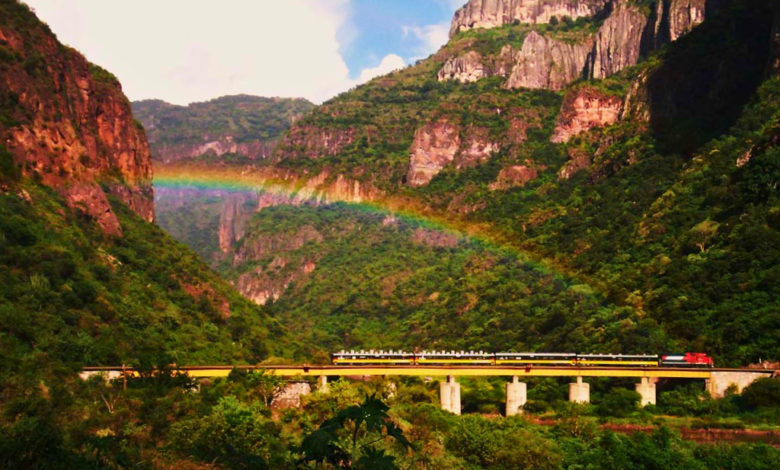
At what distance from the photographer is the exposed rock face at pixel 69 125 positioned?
313 feet

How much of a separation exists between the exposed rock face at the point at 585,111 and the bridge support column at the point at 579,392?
11532 cm

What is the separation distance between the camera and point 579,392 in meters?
70.2

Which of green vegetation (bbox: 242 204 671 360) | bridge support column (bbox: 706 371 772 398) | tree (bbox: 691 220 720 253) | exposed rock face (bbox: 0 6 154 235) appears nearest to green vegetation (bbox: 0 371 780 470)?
bridge support column (bbox: 706 371 772 398)

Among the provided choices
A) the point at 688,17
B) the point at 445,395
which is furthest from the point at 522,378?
the point at 688,17

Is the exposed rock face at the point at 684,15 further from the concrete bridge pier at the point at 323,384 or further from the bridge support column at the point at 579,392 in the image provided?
the concrete bridge pier at the point at 323,384

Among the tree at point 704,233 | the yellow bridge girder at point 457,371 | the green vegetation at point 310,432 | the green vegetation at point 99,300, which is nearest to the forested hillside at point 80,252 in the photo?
the green vegetation at point 99,300

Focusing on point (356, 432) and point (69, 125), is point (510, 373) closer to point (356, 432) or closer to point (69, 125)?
point (356, 432)

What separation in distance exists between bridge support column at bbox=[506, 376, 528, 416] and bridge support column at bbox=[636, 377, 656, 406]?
9.64 metres

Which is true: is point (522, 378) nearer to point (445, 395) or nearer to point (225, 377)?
point (445, 395)

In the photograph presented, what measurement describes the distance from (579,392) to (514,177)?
11042 cm

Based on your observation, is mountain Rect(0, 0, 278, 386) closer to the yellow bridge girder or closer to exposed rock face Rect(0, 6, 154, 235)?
exposed rock face Rect(0, 6, 154, 235)

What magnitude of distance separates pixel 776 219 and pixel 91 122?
285ft

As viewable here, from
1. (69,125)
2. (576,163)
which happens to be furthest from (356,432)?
(576,163)

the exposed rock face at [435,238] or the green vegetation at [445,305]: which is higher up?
the exposed rock face at [435,238]
